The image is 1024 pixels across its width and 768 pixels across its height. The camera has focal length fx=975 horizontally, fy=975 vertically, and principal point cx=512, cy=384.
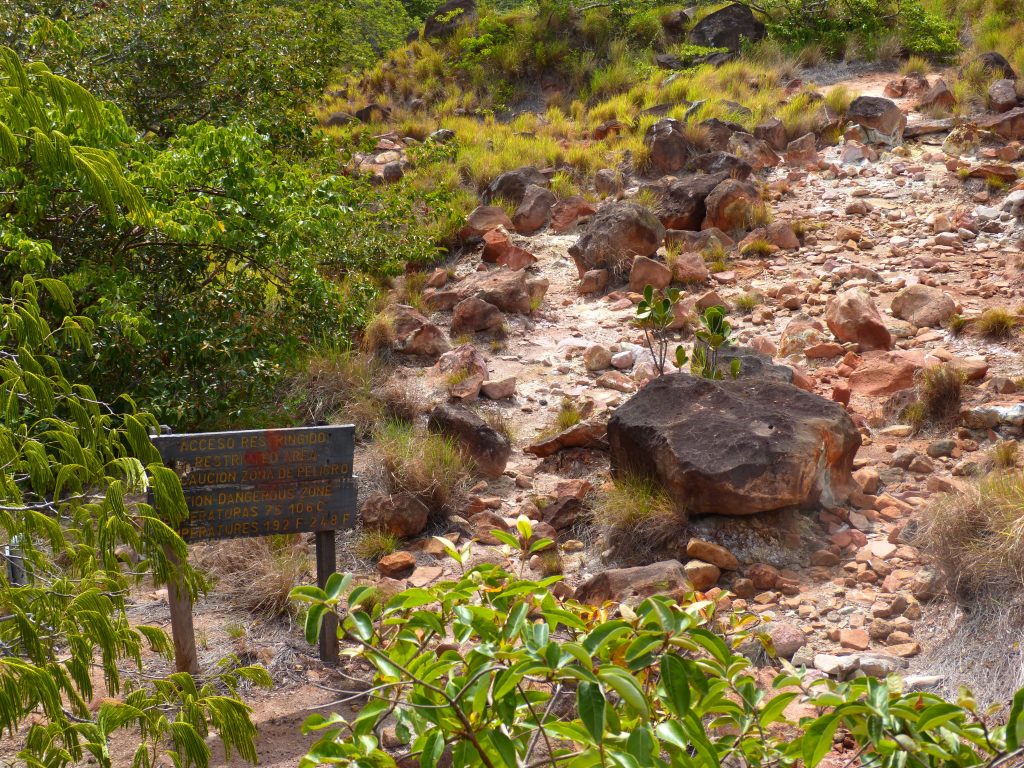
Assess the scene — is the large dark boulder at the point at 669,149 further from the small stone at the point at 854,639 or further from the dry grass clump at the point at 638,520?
the small stone at the point at 854,639

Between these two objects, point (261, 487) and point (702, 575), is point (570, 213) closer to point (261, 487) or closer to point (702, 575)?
point (702, 575)

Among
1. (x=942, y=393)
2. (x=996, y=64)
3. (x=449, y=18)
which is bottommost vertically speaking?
(x=942, y=393)

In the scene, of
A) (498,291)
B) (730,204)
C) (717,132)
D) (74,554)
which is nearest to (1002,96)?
(717,132)

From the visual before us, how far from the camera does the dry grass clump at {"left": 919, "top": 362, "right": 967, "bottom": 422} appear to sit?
5797 millimetres

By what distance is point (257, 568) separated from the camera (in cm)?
494

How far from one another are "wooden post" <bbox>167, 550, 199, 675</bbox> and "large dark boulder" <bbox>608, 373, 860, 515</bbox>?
241cm

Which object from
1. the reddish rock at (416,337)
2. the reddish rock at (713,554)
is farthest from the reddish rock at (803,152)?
the reddish rock at (713,554)

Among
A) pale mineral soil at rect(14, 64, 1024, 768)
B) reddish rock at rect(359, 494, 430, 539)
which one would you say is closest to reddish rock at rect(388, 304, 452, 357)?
pale mineral soil at rect(14, 64, 1024, 768)

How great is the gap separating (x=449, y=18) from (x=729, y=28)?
5762 millimetres

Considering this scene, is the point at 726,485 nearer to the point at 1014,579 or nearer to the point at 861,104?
the point at 1014,579

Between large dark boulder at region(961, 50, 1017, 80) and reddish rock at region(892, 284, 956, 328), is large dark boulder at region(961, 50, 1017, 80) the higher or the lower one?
the higher one

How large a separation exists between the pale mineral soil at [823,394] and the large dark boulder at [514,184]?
0.93 m

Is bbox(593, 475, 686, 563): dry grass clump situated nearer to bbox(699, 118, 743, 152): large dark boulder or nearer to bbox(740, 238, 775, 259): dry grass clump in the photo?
bbox(740, 238, 775, 259): dry grass clump

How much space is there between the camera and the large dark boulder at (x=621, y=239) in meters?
8.90
